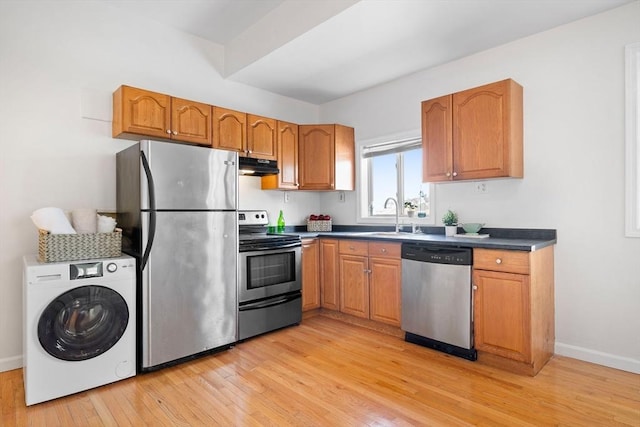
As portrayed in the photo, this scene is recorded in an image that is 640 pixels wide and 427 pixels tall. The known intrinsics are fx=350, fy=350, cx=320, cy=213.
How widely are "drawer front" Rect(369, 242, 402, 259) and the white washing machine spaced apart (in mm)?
2059

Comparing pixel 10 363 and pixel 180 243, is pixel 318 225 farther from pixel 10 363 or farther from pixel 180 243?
pixel 10 363

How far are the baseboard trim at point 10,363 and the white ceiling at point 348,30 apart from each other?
2965 millimetres

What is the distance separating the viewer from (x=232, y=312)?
3.03 metres

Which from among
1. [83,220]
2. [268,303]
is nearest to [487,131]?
[268,303]

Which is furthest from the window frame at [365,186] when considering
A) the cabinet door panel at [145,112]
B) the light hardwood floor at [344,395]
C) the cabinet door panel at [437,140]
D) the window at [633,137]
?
the cabinet door panel at [145,112]

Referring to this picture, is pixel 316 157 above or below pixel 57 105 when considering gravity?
below

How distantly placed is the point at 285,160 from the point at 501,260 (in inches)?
97.5

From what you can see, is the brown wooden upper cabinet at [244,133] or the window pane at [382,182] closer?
the brown wooden upper cabinet at [244,133]

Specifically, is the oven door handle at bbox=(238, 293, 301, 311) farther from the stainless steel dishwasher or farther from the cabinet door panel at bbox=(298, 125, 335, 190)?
the cabinet door panel at bbox=(298, 125, 335, 190)

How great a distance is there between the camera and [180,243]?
2.72m

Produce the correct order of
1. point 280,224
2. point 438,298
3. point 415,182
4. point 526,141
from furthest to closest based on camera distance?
point 280,224
point 415,182
point 526,141
point 438,298

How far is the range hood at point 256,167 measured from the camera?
3.53 metres

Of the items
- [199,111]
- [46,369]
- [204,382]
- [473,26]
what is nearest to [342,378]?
[204,382]

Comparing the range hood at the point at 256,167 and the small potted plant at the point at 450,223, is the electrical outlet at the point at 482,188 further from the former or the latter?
the range hood at the point at 256,167
